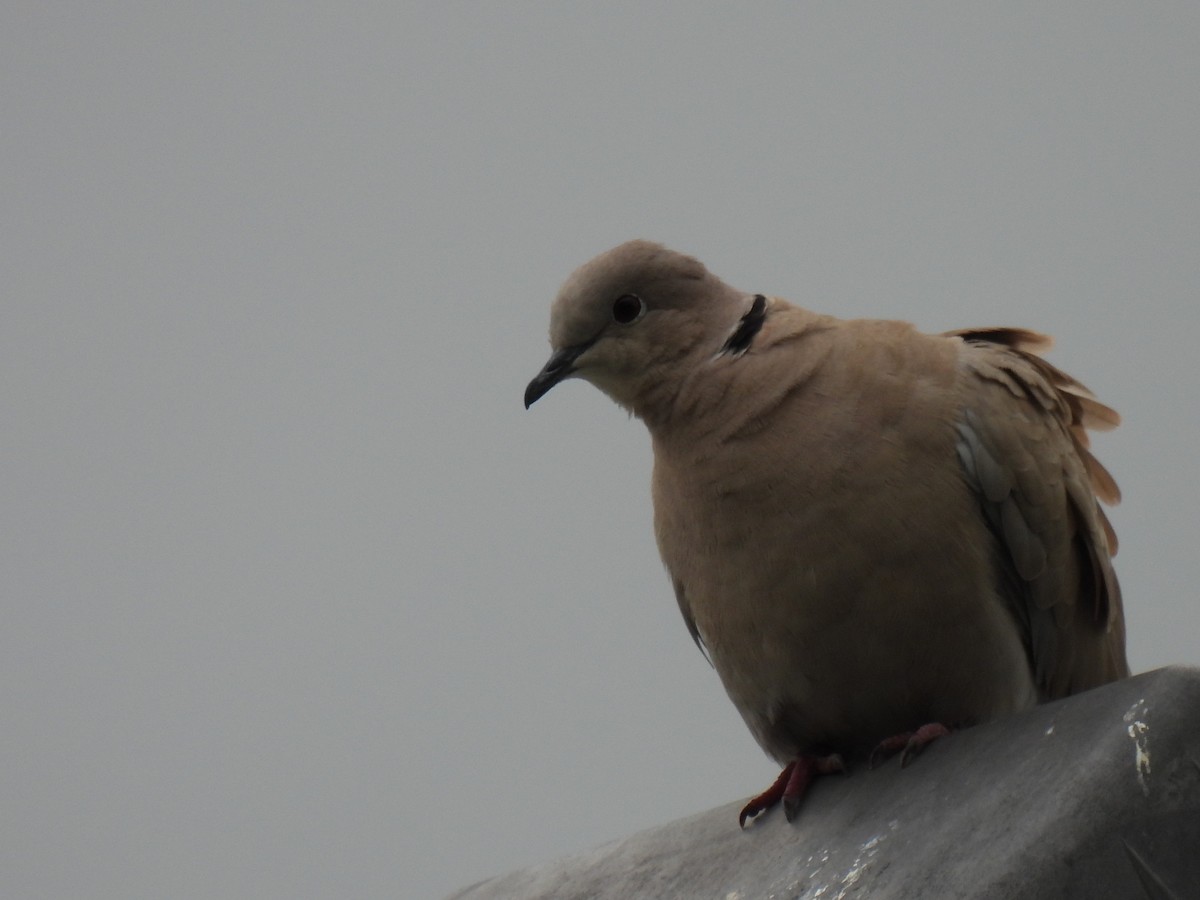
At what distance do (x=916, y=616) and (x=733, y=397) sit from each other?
0.58 meters

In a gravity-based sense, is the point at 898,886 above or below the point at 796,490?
below

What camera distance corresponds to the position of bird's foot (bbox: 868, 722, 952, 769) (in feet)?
8.73

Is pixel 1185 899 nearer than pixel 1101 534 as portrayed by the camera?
Yes

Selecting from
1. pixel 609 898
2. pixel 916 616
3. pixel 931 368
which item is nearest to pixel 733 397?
pixel 931 368

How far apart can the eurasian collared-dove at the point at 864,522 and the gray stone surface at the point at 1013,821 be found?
143 millimetres

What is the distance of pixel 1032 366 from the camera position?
10.2ft

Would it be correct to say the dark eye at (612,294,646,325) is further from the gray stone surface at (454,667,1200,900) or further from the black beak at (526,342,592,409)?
the gray stone surface at (454,667,1200,900)

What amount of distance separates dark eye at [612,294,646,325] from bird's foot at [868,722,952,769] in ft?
3.56

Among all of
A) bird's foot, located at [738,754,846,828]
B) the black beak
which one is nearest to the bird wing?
bird's foot, located at [738,754,846,828]

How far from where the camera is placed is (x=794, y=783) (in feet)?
9.41

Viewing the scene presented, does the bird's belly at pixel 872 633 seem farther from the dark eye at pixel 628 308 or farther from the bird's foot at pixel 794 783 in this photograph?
the dark eye at pixel 628 308

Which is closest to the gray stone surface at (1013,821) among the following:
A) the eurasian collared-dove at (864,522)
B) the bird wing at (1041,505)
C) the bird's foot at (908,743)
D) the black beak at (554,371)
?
the bird's foot at (908,743)

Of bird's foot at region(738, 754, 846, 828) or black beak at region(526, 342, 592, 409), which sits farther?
black beak at region(526, 342, 592, 409)

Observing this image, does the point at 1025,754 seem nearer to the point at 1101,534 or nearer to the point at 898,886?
the point at 898,886
